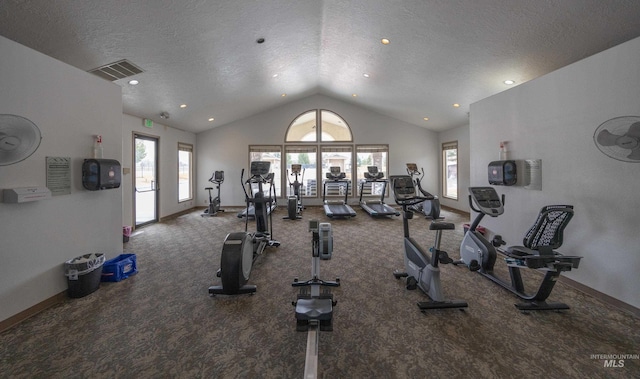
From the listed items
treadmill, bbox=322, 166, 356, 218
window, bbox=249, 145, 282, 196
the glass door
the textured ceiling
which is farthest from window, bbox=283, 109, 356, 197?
the glass door

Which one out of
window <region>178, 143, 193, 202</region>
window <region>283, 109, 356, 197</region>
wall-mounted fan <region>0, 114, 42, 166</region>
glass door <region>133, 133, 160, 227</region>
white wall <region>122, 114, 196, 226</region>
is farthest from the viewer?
window <region>283, 109, 356, 197</region>

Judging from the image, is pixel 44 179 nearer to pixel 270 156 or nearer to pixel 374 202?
pixel 270 156

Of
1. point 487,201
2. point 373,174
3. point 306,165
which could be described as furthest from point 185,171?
point 487,201

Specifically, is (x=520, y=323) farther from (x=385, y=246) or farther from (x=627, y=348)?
(x=385, y=246)

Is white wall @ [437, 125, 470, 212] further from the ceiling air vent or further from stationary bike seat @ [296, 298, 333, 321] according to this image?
the ceiling air vent

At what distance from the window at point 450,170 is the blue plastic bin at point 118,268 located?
8.42 meters

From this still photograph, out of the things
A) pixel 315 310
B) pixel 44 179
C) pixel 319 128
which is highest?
pixel 319 128

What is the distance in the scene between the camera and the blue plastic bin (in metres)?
2.91

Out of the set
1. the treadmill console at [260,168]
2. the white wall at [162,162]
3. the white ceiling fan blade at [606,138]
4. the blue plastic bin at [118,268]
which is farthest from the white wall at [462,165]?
the white wall at [162,162]

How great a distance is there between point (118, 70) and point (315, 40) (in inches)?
136

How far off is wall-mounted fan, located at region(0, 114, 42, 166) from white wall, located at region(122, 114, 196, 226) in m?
3.08

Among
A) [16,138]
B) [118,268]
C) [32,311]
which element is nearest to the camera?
[16,138]

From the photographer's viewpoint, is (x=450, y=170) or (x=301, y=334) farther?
(x=450, y=170)

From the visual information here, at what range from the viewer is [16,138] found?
7.06 ft
